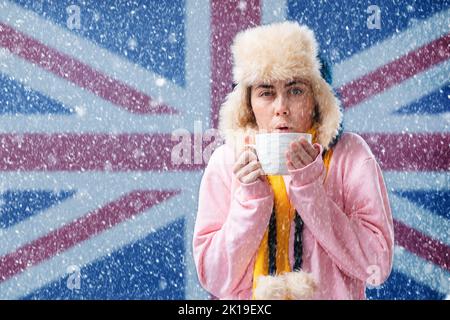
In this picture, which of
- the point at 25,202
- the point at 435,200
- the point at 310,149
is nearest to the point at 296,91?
the point at 310,149

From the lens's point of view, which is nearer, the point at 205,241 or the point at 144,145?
the point at 205,241

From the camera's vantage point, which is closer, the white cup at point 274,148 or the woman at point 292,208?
the white cup at point 274,148

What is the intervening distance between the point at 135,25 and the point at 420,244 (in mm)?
896

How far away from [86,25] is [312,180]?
2.43ft

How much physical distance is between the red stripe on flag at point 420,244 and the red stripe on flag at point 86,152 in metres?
0.57

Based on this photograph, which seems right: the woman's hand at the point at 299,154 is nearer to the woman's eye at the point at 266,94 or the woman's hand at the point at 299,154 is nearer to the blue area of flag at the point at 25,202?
the woman's eye at the point at 266,94

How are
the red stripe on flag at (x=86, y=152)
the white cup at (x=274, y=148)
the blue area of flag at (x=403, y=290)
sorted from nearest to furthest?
the white cup at (x=274, y=148) → the blue area of flag at (x=403, y=290) → the red stripe on flag at (x=86, y=152)

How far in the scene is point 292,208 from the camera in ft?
3.63

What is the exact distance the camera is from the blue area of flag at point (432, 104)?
136 centimetres

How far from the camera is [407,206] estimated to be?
1.33 metres

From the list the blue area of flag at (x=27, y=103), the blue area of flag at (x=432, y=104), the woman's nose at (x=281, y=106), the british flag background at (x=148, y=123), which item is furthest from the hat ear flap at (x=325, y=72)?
the blue area of flag at (x=27, y=103)

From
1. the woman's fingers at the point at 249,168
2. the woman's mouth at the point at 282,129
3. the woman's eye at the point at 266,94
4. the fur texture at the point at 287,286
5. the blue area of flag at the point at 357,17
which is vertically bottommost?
the fur texture at the point at 287,286

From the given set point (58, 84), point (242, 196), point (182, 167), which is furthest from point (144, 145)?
point (242, 196)

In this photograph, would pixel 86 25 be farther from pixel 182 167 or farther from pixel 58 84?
pixel 182 167
